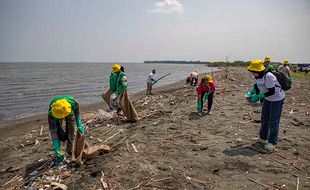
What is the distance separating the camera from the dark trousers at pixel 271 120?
5875 mm

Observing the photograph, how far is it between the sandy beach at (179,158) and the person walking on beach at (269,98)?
16.6 inches

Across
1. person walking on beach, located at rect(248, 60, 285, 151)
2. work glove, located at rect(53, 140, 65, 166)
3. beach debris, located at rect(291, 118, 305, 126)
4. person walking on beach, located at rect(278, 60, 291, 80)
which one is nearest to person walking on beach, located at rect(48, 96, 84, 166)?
work glove, located at rect(53, 140, 65, 166)

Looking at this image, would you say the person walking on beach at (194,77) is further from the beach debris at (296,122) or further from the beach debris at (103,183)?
the beach debris at (103,183)

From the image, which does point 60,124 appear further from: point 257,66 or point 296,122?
point 296,122

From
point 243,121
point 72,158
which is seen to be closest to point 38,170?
point 72,158

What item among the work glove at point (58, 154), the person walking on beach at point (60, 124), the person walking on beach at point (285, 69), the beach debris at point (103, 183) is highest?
the person walking on beach at point (285, 69)

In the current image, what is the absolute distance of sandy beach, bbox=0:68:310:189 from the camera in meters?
4.91

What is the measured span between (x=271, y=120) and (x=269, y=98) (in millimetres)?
521

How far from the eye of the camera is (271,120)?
600cm

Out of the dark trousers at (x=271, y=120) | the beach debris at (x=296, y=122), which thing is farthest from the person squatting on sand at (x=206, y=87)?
the dark trousers at (x=271, y=120)

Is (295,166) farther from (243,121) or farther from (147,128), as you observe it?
(147,128)

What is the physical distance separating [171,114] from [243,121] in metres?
2.74

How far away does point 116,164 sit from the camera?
219 inches

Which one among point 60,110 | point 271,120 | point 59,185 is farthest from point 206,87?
point 59,185
